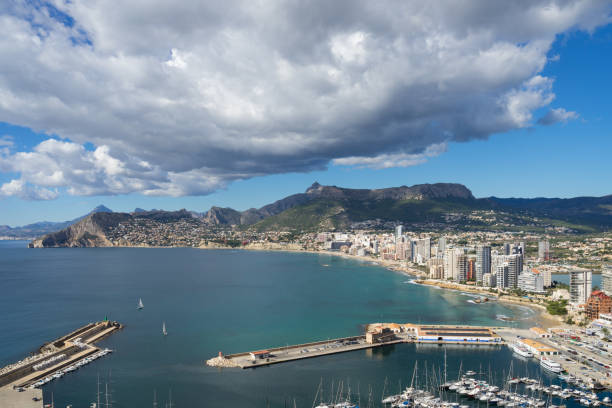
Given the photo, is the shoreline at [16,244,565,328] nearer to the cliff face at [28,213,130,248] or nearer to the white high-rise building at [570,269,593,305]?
the white high-rise building at [570,269,593,305]

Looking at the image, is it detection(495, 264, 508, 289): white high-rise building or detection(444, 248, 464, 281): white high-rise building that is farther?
detection(444, 248, 464, 281): white high-rise building

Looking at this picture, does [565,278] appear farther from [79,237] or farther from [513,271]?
[79,237]

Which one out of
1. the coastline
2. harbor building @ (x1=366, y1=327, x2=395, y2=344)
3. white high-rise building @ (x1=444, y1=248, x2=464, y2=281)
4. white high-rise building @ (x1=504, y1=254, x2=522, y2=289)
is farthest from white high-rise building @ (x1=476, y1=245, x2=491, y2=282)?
harbor building @ (x1=366, y1=327, x2=395, y2=344)

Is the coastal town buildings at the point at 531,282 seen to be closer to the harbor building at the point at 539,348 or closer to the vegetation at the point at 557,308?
the vegetation at the point at 557,308

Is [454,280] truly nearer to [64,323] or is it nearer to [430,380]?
[430,380]

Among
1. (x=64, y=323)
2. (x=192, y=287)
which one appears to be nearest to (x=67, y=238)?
(x=192, y=287)

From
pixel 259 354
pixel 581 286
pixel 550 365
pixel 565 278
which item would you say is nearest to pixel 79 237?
pixel 259 354
